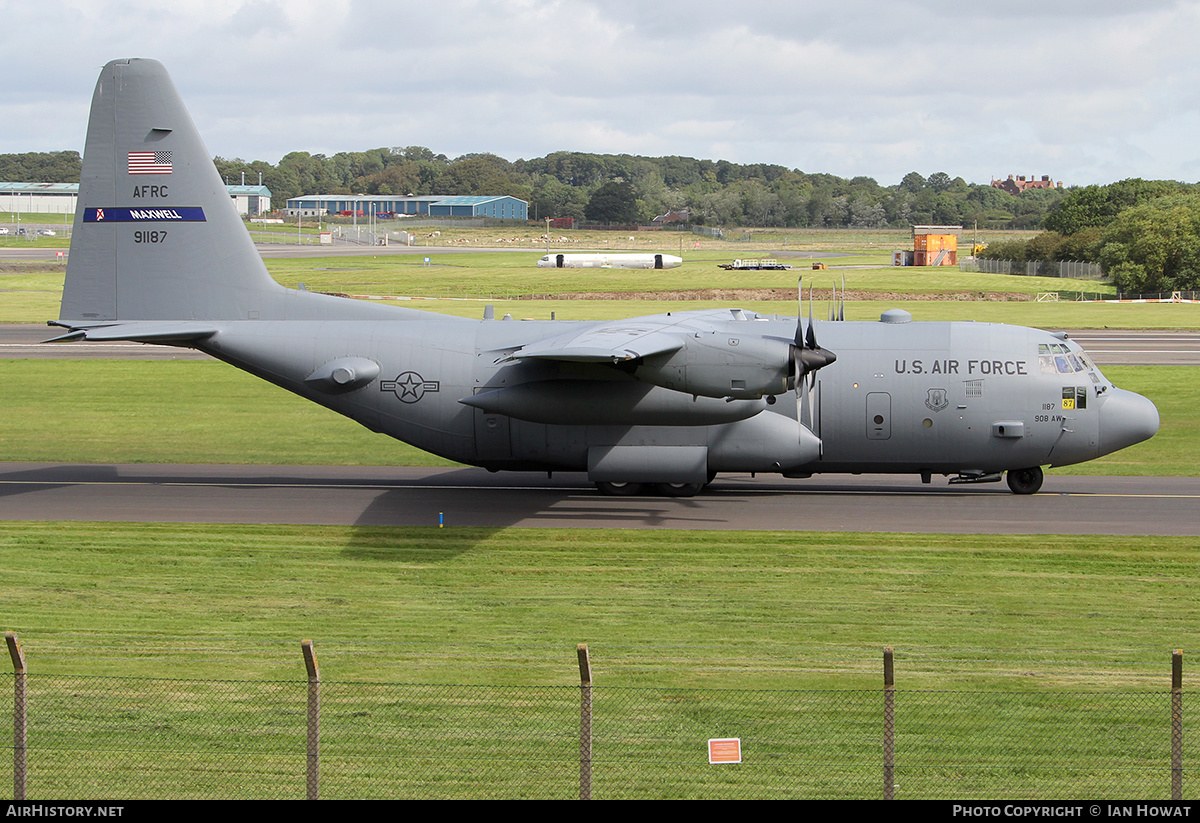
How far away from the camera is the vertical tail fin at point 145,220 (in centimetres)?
2752

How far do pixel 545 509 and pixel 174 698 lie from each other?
1316 centimetres

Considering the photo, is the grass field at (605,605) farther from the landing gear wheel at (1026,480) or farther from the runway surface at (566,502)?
the landing gear wheel at (1026,480)

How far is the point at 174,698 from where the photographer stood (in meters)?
13.8

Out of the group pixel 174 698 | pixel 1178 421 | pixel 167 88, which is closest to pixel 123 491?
pixel 167 88

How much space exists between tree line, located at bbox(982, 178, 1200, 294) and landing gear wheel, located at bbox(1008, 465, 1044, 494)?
83114 mm

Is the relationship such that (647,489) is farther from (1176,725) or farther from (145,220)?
(1176,725)

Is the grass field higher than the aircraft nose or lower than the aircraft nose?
lower

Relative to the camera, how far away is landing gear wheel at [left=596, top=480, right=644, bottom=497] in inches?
1077

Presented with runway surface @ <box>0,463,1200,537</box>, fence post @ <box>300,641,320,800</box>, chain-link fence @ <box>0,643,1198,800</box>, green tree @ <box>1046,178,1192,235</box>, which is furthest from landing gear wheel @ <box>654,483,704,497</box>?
green tree @ <box>1046,178,1192,235</box>

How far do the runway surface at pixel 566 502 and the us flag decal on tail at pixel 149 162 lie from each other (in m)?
7.93

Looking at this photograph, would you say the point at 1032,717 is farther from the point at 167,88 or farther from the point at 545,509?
the point at 167,88

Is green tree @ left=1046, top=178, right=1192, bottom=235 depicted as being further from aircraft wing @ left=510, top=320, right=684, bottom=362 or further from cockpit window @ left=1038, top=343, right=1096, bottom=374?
aircraft wing @ left=510, top=320, right=684, bottom=362

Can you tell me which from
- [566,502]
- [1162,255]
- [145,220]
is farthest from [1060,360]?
[1162,255]

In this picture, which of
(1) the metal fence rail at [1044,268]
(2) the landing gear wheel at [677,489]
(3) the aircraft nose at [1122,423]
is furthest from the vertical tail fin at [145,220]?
(1) the metal fence rail at [1044,268]
